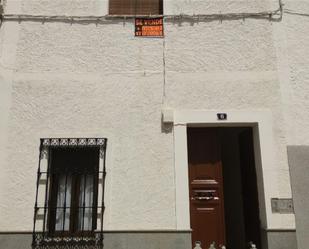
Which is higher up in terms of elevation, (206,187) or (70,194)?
(206,187)

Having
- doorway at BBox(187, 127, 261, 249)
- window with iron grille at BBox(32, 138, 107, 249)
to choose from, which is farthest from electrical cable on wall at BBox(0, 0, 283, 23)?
window with iron grille at BBox(32, 138, 107, 249)

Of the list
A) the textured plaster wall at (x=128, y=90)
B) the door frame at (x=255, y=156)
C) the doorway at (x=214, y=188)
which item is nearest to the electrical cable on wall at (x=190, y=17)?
the textured plaster wall at (x=128, y=90)

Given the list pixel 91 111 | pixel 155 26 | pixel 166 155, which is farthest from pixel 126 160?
pixel 155 26

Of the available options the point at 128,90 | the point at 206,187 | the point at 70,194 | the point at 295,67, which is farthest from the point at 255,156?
the point at 70,194

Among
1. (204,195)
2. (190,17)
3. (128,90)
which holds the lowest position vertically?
(204,195)

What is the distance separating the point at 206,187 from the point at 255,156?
96 cm

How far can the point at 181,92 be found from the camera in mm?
5715

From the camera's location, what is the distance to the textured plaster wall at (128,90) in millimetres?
5340

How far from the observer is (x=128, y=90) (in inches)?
225

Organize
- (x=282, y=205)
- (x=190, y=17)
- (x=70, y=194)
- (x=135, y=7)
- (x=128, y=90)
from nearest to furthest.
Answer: (x=282, y=205), (x=70, y=194), (x=128, y=90), (x=190, y=17), (x=135, y=7)

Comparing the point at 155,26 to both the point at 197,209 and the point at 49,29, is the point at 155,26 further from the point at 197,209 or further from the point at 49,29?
the point at 197,209

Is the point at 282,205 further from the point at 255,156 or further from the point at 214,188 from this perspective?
the point at 214,188

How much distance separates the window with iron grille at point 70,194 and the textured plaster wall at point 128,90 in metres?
0.13

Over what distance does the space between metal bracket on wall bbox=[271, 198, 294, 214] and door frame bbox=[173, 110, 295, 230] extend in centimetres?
6
